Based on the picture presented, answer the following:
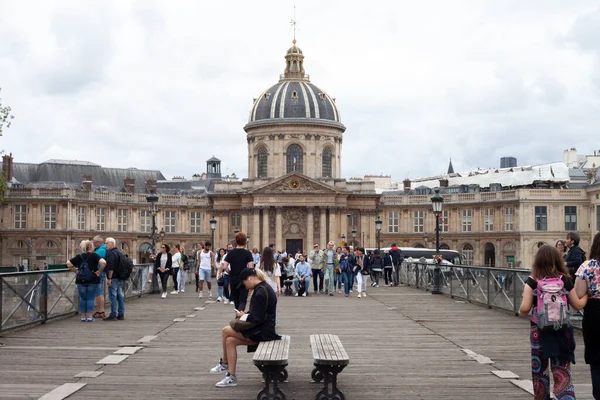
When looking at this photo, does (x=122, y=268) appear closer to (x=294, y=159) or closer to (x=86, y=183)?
(x=294, y=159)

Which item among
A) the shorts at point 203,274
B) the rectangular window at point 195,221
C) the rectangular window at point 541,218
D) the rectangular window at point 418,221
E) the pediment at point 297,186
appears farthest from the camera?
the rectangular window at point 195,221

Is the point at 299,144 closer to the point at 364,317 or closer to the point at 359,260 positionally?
the point at 359,260

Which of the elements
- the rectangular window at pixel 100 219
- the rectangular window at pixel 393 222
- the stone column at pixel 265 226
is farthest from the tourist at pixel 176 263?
the rectangular window at pixel 393 222

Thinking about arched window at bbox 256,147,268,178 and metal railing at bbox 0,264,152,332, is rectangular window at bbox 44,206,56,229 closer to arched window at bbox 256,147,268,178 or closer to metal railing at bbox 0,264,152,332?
arched window at bbox 256,147,268,178

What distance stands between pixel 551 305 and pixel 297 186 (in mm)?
77776

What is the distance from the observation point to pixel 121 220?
9381 cm

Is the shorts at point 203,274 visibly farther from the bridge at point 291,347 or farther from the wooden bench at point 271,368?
the wooden bench at point 271,368

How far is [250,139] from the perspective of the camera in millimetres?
95125

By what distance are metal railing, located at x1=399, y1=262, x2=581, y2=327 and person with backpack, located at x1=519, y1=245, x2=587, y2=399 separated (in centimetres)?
934

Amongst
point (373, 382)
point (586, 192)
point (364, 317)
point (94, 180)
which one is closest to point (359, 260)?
point (364, 317)

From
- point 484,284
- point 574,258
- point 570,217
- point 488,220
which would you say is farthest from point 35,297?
point 488,220

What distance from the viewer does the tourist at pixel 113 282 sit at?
21938mm

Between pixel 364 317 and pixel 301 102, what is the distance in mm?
71148

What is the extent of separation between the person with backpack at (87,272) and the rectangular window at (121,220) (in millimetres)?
73287
